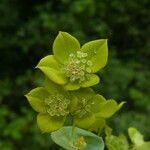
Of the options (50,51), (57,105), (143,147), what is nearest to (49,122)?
(57,105)

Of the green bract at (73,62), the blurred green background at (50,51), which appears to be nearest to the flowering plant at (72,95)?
the green bract at (73,62)

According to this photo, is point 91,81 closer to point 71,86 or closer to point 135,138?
point 71,86

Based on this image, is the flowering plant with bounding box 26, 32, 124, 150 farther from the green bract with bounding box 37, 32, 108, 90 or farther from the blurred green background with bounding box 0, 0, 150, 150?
the blurred green background with bounding box 0, 0, 150, 150

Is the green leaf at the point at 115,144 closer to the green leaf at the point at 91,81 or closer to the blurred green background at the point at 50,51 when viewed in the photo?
the green leaf at the point at 91,81

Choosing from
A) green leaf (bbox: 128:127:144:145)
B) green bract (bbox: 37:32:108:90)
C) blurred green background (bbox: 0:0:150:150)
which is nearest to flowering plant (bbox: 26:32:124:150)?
green bract (bbox: 37:32:108:90)

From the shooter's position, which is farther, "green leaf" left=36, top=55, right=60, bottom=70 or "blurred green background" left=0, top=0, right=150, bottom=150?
"blurred green background" left=0, top=0, right=150, bottom=150

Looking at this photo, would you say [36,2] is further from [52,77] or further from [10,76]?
[52,77]

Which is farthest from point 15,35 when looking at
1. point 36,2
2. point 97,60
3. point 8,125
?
point 97,60
